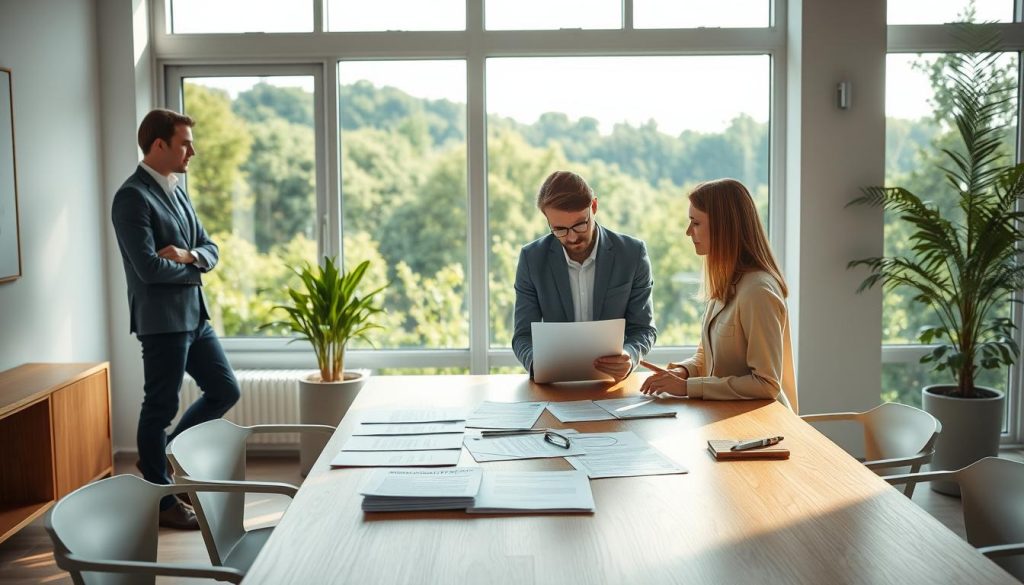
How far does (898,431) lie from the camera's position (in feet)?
9.18

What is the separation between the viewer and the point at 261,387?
503 centimetres

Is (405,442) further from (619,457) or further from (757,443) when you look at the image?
(757,443)

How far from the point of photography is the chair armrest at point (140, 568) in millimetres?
1734

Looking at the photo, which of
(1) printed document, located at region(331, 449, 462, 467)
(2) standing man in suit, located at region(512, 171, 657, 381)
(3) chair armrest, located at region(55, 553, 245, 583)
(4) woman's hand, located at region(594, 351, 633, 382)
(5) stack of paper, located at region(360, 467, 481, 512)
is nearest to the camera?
(3) chair armrest, located at region(55, 553, 245, 583)

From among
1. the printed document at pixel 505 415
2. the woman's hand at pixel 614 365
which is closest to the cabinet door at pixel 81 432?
the printed document at pixel 505 415

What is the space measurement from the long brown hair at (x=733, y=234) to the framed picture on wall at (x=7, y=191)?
3.06 metres

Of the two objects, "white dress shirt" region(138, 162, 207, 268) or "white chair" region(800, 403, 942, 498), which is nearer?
"white chair" region(800, 403, 942, 498)

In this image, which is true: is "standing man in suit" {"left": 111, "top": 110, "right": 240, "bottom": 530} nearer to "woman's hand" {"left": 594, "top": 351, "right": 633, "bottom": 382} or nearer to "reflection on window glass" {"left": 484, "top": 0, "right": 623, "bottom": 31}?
"reflection on window glass" {"left": 484, "top": 0, "right": 623, "bottom": 31}

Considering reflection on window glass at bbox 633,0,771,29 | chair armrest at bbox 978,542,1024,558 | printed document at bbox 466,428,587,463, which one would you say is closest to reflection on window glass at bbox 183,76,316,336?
reflection on window glass at bbox 633,0,771,29

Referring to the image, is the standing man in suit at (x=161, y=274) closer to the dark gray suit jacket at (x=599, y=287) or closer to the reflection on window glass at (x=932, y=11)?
the dark gray suit jacket at (x=599, y=287)

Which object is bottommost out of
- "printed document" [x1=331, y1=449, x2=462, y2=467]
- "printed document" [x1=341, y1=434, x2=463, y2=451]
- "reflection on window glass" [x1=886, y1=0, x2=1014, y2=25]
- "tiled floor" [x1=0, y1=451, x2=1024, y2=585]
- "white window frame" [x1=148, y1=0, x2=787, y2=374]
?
"tiled floor" [x1=0, y1=451, x2=1024, y2=585]

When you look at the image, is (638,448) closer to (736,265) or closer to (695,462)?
(695,462)

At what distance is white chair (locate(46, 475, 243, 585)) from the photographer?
1748 mm

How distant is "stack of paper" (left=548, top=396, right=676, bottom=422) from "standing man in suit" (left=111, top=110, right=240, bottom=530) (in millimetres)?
2031
